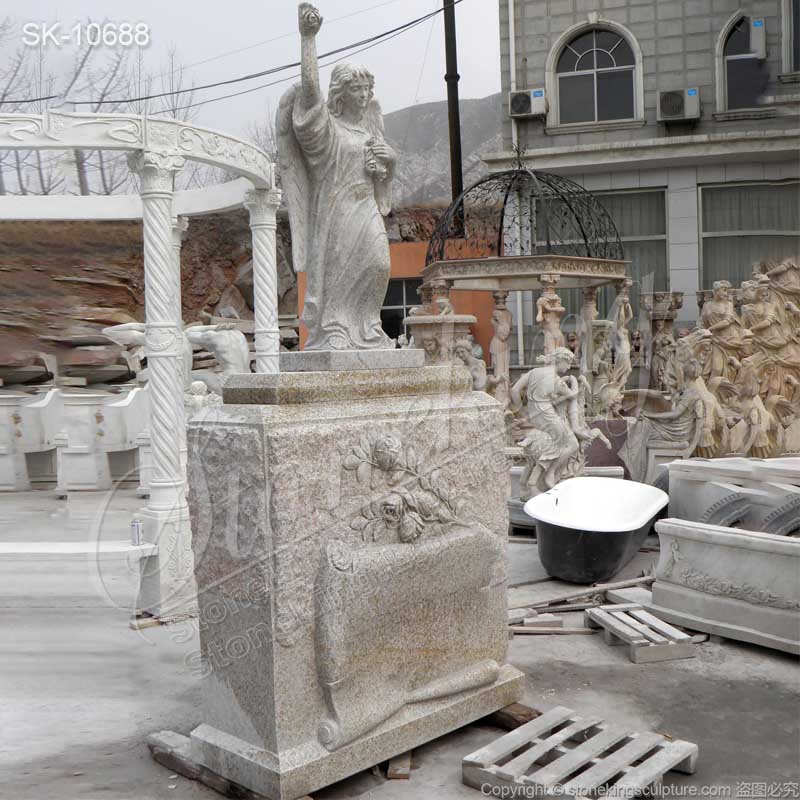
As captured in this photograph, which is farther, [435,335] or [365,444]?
[435,335]

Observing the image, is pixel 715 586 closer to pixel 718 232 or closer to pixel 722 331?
pixel 722 331

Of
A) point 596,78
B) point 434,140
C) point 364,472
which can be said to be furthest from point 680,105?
point 434,140

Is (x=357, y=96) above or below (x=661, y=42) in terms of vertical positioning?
below

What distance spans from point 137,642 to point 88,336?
334 inches

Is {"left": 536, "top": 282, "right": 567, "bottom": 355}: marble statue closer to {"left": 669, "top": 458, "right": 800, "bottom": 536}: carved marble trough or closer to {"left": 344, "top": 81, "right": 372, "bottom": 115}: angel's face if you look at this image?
{"left": 669, "top": 458, "right": 800, "bottom": 536}: carved marble trough

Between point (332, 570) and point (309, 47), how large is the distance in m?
2.34

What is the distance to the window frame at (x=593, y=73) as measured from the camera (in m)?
16.4

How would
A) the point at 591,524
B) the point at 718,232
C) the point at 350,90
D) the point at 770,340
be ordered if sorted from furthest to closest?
the point at 718,232 < the point at 770,340 < the point at 591,524 < the point at 350,90

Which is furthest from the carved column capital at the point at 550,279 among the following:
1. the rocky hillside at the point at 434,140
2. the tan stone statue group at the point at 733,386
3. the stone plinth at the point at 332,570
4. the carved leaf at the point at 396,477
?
the rocky hillside at the point at 434,140

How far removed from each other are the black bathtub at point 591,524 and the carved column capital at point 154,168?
3758 millimetres

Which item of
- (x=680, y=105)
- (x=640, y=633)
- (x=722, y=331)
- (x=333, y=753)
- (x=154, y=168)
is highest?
(x=680, y=105)

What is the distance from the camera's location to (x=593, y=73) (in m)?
16.8

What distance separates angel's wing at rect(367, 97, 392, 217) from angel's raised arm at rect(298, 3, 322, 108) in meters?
0.43

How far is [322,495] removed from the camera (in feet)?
11.3
